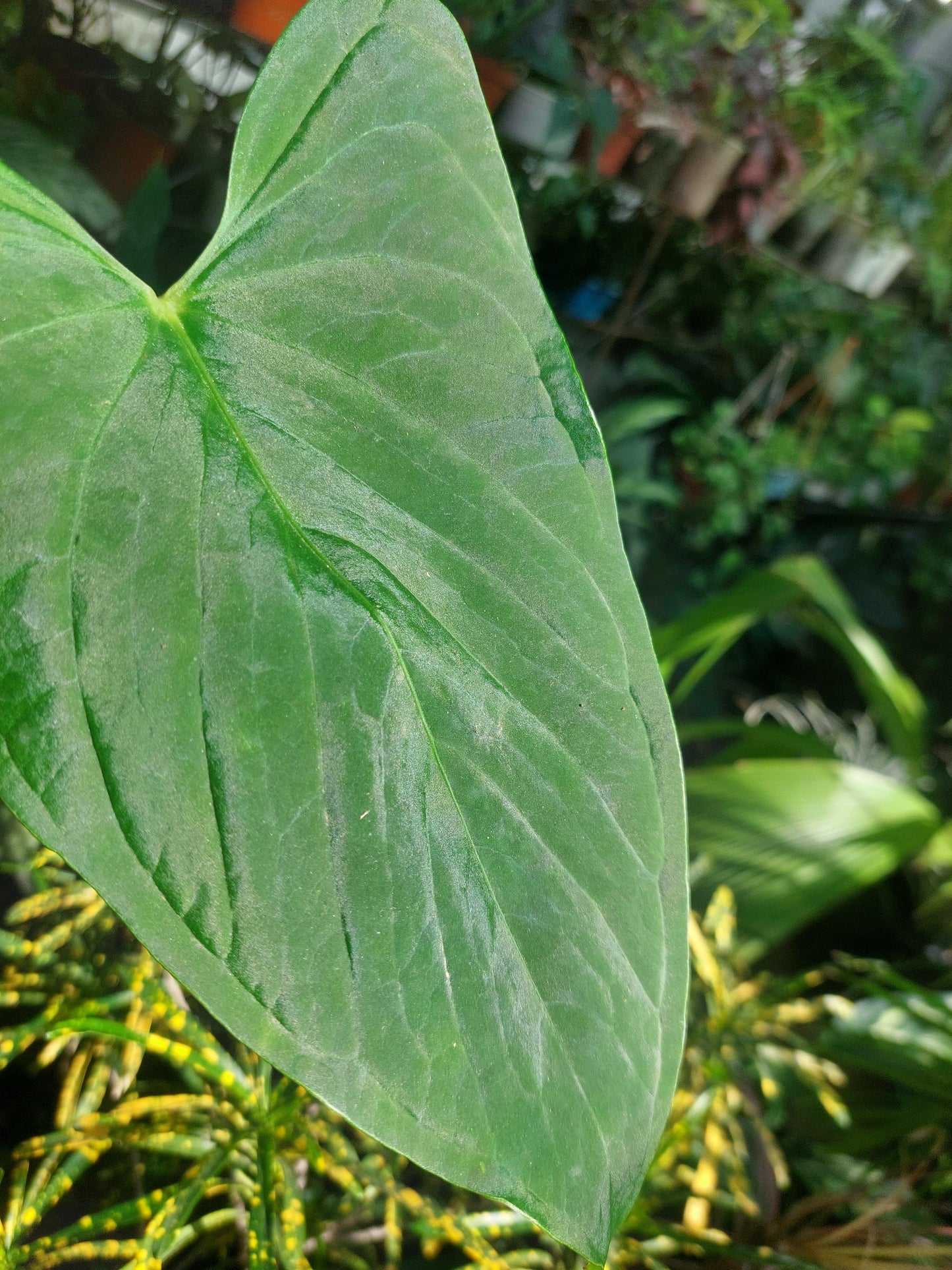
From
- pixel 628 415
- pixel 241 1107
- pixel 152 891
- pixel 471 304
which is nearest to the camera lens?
pixel 152 891

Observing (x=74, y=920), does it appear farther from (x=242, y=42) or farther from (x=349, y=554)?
(x=242, y=42)

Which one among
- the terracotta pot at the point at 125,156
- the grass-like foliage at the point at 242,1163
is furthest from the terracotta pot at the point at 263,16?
the grass-like foliage at the point at 242,1163

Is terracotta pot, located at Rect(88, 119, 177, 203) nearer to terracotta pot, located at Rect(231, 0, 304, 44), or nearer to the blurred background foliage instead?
the blurred background foliage

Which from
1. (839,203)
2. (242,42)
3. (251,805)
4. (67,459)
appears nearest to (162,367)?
(67,459)

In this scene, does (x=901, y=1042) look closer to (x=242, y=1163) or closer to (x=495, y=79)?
(x=242, y=1163)

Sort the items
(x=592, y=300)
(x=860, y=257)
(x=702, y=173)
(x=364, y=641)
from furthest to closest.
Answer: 1. (x=860, y=257)
2. (x=592, y=300)
3. (x=702, y=173)
4. (x=364, y=641)

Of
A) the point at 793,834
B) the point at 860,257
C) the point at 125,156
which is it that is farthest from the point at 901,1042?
the point at 860,257
